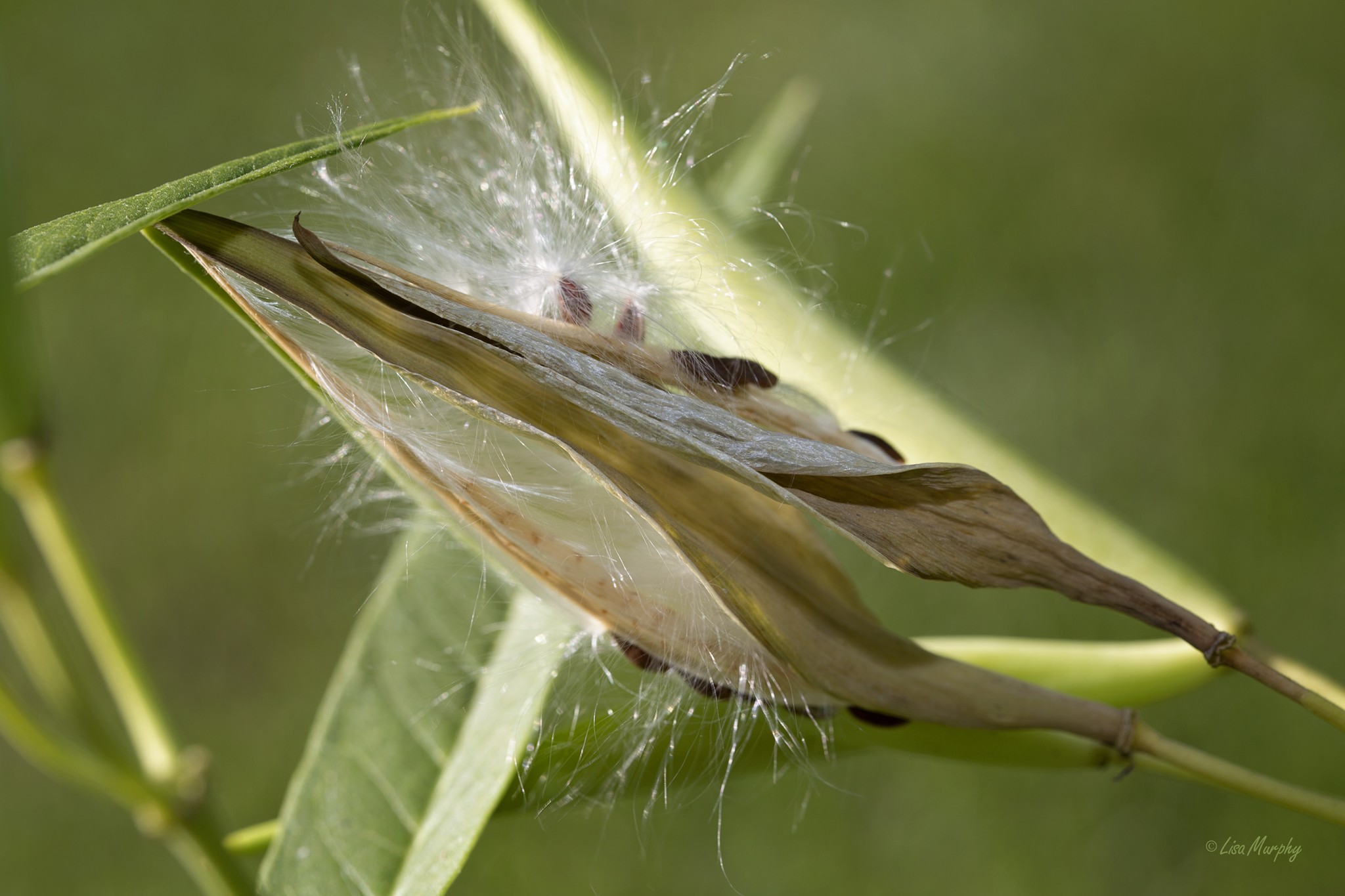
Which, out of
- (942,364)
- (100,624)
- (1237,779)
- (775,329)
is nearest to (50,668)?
(100,624)

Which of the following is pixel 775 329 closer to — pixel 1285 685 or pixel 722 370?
pixel 722 370

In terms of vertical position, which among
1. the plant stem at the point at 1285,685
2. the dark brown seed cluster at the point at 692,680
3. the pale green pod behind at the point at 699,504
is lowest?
the dark brown seed cluster at the point at 692,680

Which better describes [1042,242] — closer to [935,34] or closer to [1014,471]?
[935,34]

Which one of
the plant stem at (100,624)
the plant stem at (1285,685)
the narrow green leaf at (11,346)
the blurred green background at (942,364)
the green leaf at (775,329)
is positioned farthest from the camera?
the blurred green background at (942,364)

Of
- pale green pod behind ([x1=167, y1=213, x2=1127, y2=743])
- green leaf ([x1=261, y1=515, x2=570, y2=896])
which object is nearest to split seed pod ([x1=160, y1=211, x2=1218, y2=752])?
pale green pod behind ([x1=167, y1=213, x2=1127, y2=743])

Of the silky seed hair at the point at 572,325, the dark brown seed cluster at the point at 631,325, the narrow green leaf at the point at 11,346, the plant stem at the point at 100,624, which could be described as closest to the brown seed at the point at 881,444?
the silky seed hair at the point at 572,325

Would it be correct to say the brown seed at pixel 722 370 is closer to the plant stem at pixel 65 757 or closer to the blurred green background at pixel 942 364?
the plant stem at pixel 65 757
